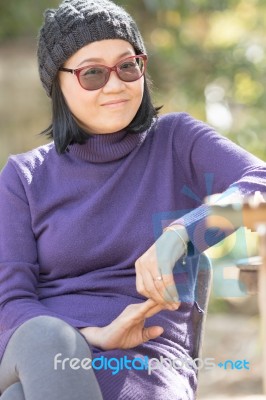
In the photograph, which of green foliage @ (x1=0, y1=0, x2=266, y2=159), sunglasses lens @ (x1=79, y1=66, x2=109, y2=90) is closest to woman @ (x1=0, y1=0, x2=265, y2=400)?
sunglasses lens @ (x1=79, y1=66, x2=109, y2=90)

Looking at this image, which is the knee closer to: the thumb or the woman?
the woman

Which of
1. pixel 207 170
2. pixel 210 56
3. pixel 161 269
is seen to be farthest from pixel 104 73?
pixel 210 56

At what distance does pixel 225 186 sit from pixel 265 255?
3.02 ft

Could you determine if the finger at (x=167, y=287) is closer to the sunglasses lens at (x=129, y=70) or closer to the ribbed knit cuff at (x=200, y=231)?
the ribbed knit cuff at (x=200, y=231)

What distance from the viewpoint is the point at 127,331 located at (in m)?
2.34

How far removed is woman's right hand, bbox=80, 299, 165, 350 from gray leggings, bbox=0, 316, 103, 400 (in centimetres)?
10

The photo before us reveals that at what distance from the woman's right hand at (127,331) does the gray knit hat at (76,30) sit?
2.73 ft

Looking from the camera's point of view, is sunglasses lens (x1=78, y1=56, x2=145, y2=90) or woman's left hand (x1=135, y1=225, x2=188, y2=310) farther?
sunglasses lens (x1=78, y1=56, x2=145, y2=90)

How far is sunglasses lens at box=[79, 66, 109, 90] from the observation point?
2.64m

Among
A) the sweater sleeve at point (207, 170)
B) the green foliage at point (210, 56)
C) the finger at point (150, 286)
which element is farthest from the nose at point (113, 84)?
the green foliage at point (210, 56)

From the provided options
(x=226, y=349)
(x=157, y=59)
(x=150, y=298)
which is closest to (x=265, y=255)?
(x=150, y=298)

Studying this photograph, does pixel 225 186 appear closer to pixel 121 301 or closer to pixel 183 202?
pixel 183 202

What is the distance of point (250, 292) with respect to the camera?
8.01 ft

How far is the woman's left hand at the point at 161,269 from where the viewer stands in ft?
7.31
